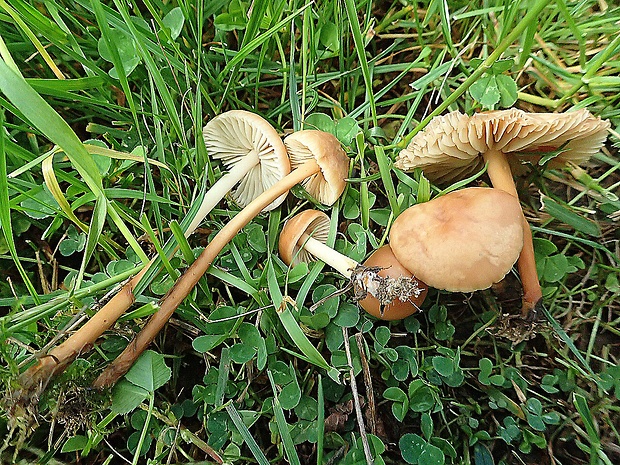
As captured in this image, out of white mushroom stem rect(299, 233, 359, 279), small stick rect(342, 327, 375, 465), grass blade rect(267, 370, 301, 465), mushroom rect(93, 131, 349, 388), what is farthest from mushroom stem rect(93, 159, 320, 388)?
small stick rect(342, 327, 375, 465)

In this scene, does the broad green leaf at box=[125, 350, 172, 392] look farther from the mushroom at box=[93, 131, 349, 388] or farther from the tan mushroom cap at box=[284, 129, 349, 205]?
the tan mushroom cap at box=[284, 129, 349, 205]

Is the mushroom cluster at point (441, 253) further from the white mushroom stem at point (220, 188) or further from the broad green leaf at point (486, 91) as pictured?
the white mushroom stem at point (220, 188)

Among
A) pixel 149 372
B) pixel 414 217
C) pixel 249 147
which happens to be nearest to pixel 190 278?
pixel 149 372

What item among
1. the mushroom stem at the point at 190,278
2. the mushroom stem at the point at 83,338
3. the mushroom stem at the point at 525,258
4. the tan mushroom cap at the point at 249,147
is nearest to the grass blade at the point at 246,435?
the mushroom stem at the point at 190,278

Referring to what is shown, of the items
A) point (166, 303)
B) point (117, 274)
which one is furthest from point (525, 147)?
point (117, 274)

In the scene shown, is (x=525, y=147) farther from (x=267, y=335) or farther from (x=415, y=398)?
(x=267, y=335)

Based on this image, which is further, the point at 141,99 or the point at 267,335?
the point at 141,99
